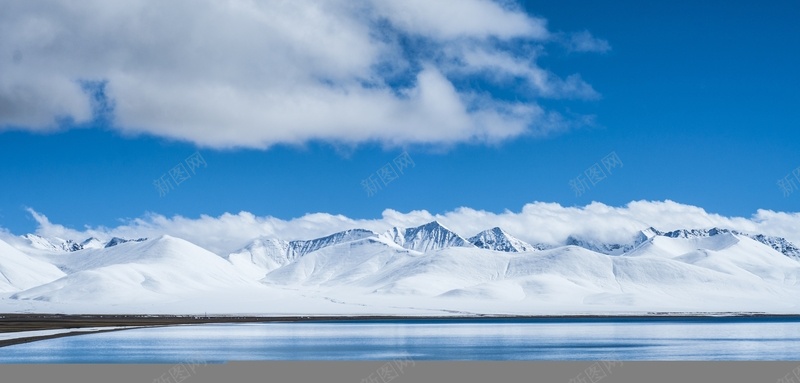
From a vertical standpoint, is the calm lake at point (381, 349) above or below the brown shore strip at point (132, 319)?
below

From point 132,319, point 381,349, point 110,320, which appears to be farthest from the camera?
point 132,319

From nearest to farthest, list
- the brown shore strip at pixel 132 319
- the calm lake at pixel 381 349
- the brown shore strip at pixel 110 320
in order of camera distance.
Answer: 1. the calm lake at pixel 381 349
2. the brown shore strip at pixel 110 320
3. the brown shore strip at pixel 132 319

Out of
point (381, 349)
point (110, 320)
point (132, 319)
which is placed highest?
point (132, 319)

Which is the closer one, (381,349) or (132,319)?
(381,349)

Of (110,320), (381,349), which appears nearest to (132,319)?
(110,320)

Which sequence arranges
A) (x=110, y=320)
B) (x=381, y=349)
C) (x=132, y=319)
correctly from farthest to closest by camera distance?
A: (x=132, y=319) → (x=110, y=320) → (x=381, y=349)

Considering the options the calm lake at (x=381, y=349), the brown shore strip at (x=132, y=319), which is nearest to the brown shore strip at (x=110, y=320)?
the brown shore strip at (x=132, y=319)

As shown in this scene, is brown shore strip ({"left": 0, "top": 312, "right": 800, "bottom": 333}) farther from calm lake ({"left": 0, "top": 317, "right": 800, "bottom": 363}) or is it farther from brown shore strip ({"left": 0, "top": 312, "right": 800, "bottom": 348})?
calm lake ({"left": 0, "top": 317, "right": 800, "bottom": 363})

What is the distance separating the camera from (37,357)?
52.7 m

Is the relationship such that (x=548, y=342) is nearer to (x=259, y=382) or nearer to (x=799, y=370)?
(x=799, y=370)

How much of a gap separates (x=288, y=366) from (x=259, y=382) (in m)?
7.96

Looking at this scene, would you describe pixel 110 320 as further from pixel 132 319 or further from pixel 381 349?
pixel 381 349

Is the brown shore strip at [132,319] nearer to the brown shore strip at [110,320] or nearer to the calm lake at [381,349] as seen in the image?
the brown shore strip at [110,320]

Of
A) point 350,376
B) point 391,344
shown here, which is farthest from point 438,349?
point 350,376
